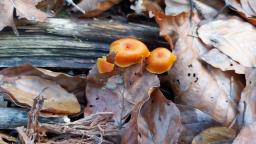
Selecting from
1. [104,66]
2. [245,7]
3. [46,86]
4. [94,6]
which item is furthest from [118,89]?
[245,7]

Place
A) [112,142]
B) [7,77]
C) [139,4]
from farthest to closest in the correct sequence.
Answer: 1. [139,4]
2. [7,77]
3. [112,142]

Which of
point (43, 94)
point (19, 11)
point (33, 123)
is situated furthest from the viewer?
point (19, 11)

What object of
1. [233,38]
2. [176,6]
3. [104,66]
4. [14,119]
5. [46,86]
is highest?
[176,6]

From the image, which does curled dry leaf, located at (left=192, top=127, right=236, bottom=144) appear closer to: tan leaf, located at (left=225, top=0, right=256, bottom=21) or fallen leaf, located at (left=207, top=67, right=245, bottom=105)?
fallen leaf, located at (left=207, top=67, right=245, bottom=105)

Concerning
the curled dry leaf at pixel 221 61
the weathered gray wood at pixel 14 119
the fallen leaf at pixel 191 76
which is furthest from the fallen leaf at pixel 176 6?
the weathered gray wood at pixel 14 119

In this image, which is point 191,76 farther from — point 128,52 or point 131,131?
point 131,131

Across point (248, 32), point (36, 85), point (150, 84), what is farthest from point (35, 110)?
point (248, 32)

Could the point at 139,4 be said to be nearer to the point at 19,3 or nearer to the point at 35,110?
the point at 19,3
